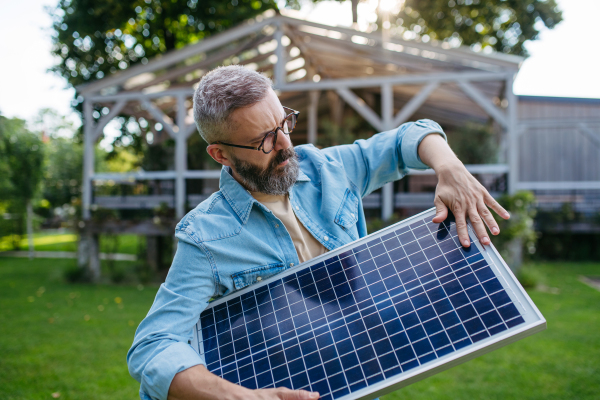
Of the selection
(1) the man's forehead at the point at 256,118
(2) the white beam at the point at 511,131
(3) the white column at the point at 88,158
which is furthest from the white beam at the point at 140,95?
(1) the man's forehead at the point at 256,118

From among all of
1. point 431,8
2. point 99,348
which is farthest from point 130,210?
point 431,8

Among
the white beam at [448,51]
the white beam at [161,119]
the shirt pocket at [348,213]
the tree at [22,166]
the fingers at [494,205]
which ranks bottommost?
the tree at [22,166]

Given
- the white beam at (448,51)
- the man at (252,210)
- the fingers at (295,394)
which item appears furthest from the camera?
the white beam at (448,51)

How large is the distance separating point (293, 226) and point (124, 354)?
188 inches

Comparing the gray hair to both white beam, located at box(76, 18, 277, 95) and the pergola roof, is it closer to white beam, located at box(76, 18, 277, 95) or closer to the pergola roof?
the pergola roof

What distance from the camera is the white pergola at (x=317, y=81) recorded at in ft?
28.5

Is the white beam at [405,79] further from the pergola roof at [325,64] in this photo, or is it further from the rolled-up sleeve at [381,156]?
the rolled-up sleeve at [381,156]

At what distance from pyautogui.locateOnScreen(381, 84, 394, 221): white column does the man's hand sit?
7.31m

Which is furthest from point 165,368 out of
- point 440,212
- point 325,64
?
point 325,64

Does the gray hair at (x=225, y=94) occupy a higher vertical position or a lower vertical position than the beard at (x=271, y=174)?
higher

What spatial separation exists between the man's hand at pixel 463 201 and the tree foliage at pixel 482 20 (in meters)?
15.1

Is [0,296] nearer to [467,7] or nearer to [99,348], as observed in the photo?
[99,348]

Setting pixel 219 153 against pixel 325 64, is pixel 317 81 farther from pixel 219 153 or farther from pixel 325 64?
pixel 219 153

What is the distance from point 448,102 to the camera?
42.3 ft
